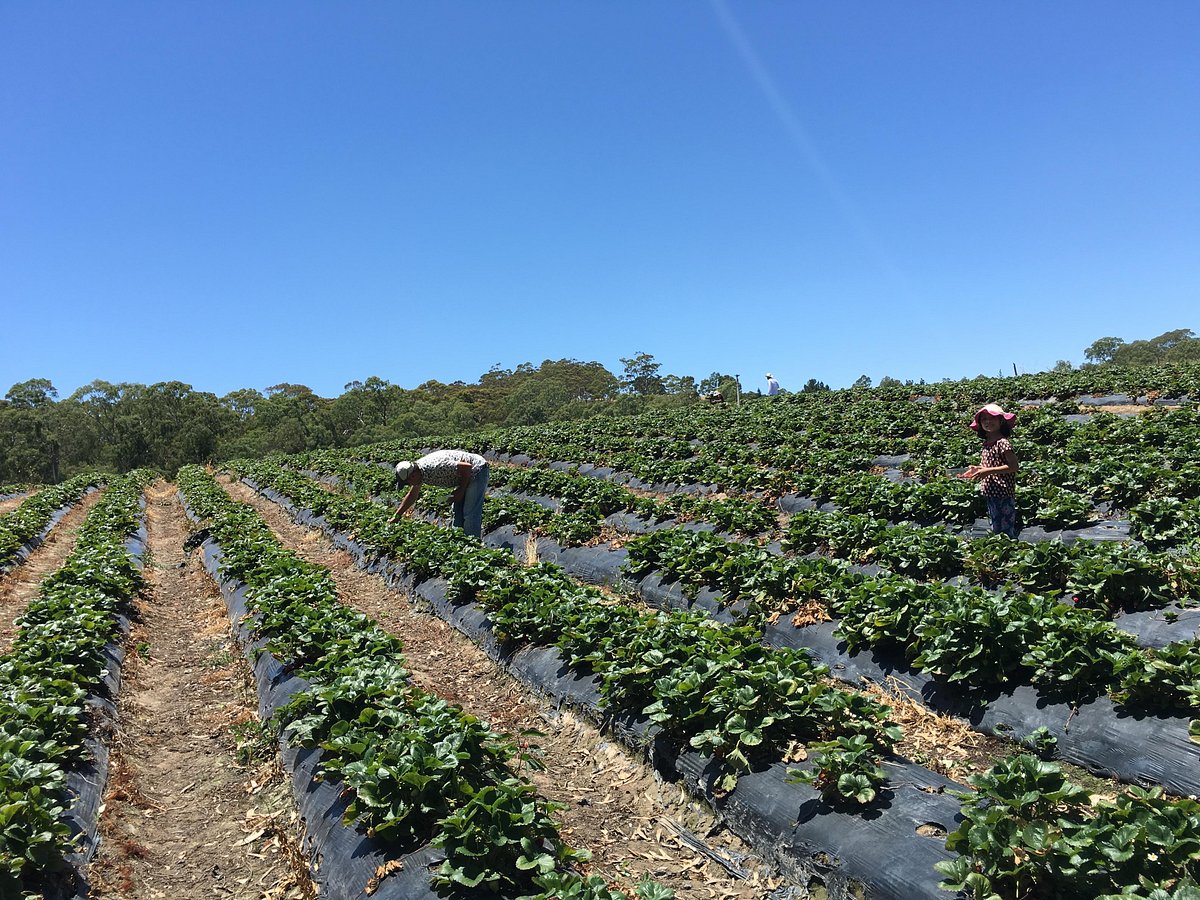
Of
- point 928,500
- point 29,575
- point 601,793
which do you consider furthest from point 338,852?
point 29,575

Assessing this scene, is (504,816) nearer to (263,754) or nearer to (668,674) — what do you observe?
(668,674)

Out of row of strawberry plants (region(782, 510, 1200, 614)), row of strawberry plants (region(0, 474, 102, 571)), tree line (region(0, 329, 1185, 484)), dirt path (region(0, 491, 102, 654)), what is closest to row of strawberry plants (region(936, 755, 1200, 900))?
row of strawberry plants (region(782, 510, 1200, 614))

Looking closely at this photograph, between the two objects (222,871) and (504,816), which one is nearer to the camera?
(504,816)

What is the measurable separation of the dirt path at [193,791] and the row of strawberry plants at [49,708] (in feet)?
1.30

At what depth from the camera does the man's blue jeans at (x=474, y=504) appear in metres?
10.9

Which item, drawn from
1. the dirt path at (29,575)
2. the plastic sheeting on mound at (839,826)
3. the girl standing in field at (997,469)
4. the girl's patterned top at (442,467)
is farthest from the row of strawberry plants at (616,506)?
the dirt path at (29,575)

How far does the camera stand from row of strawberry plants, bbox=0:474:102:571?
46.7ft

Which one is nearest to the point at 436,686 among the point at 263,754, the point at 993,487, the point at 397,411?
the point at 263,754

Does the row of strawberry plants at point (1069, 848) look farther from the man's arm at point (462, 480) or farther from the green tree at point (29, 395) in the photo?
the green tree at point (29, 395)

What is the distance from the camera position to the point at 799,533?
8781mm

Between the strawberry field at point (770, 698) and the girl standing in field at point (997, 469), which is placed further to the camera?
the girl standing in field at point (997, 469)

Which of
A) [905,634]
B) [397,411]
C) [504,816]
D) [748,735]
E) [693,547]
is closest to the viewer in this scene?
[504,816]

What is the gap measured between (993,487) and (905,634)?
335 cm

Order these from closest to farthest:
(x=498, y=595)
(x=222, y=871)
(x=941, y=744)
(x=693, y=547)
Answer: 1. (x=222, y=871)
2. (x=941, y=744)
3. (x=498, y=595)
4. (x=693, y=547)
